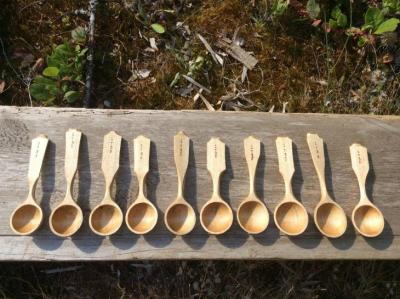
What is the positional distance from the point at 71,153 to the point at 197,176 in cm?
50

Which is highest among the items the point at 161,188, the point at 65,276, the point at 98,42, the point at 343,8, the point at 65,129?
the point at 343,8

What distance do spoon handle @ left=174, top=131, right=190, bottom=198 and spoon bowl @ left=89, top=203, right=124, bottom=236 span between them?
0.24m

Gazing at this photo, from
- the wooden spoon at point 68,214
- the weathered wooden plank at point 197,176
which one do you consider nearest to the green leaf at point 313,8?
the weathered wooden plank at point 197,176

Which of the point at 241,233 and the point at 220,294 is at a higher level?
the point at 241,233

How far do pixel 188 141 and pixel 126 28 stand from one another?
0.90 meters

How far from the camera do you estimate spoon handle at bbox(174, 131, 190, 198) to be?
5.64 ft

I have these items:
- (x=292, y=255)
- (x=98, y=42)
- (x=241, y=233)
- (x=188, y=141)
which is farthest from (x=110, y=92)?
(x=292, y=255)

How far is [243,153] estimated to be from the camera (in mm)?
1821

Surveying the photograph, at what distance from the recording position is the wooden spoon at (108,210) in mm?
1653

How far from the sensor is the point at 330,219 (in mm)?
1729

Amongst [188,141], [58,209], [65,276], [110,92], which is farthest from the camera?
[110,92]

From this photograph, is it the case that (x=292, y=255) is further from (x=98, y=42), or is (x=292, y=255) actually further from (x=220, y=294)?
(x=98, y=42)

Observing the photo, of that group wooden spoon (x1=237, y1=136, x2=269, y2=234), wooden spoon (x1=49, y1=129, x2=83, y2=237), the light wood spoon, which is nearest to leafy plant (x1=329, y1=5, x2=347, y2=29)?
wooden spoon (x1=237, y1=136, x2=269, y2=234)

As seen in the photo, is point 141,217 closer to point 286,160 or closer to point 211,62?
point 286,160
